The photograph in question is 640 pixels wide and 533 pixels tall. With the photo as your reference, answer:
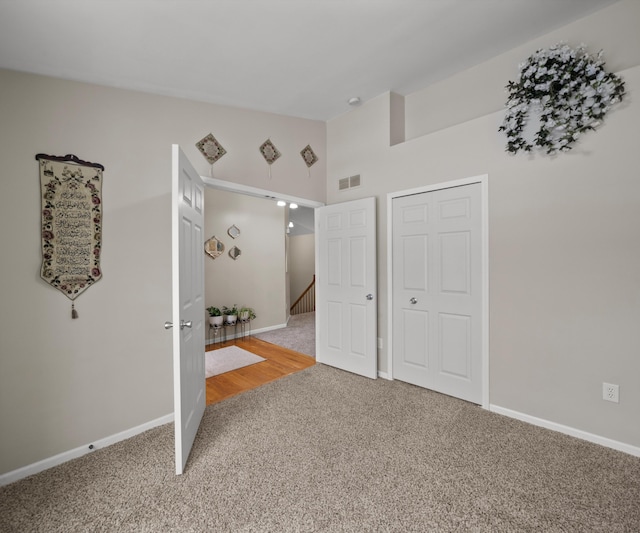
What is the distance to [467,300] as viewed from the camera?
112 inches

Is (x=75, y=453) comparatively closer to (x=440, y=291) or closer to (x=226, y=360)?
(x=226, y=360)

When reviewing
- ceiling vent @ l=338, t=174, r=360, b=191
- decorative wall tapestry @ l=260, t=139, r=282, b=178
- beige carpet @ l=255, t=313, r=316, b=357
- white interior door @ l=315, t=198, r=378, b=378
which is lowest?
beige carpet @ l=255, t=313, r=316, b=357

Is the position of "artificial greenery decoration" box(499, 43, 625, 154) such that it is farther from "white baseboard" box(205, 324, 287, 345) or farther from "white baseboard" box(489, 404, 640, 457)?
"white baseboard" box(205, 324, 287, 345)

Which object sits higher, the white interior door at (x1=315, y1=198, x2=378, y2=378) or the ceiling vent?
the ceiling vent

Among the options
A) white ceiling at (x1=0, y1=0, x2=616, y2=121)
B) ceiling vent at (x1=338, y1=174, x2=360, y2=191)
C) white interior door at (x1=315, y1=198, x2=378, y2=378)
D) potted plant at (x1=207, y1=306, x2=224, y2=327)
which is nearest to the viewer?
white ceiling at (x1=0, y1=0, x2=616, y2=121)

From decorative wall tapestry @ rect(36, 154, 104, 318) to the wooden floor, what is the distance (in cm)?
161

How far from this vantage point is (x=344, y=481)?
1.86 m

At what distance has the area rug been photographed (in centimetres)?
387

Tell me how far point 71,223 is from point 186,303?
3.16 ft

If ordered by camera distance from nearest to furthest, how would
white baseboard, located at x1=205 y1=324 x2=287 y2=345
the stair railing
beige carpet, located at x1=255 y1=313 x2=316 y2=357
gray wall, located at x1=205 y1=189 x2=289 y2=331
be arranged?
beige carpet, located at x1=255 y1=313 x2=316 y2=357 → white baseboard, located at x1=205 y1=324 x2=287 y2=345 → gray wall, located at x1=205 y1=189 x2=289 y2=331 → the stair railing

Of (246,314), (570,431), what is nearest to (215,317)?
(246,314)

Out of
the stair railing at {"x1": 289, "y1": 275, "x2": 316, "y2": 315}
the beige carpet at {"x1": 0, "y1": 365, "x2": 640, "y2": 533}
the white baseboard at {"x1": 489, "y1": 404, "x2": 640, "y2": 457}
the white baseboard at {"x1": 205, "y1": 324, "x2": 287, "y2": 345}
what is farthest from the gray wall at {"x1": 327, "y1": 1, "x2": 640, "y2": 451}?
the stair railing at {"x1": 289, "y1": 275, "x2": 316, "y2": 315}

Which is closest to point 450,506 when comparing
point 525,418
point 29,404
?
point 525,418

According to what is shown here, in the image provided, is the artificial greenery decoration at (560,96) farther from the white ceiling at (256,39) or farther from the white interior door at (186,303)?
the white interior door at (186,303)
